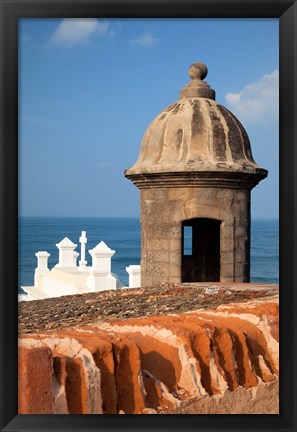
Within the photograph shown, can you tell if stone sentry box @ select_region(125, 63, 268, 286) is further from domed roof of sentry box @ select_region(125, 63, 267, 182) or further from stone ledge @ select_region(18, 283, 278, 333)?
stone ledge @ select_region(18, 283, 278, 333)

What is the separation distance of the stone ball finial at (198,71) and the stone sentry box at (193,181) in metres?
0.01

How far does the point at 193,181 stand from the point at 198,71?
1.70m

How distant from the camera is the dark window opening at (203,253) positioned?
10.1 metres

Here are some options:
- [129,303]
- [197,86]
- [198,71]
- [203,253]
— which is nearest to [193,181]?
[197,86]

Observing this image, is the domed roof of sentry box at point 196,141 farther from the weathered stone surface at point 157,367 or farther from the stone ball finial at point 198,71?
the weathered stone surface at point 157,367

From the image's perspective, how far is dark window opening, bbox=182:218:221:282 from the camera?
400 inches

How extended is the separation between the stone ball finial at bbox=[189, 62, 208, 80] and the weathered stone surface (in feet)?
16.0

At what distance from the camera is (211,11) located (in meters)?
3.41

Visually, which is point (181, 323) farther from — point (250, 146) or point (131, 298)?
point (250, 146)

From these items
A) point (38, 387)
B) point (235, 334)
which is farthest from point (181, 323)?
point (38, 387)

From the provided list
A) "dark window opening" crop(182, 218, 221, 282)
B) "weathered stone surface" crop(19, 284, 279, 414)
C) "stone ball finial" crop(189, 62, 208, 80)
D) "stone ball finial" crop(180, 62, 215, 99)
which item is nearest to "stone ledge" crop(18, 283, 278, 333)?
"weathered stone surface" crop(19, 284, 279, 414)

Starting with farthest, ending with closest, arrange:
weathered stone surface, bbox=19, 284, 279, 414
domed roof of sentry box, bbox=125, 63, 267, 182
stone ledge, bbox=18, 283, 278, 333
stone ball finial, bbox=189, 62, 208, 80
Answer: stone ball finial, bbox=189, 62, 208, 80 < domed roof of sentry box, bbox=125, 63, 267, 182 < stone ledge, bbox=18, 283, 278, 333 < weathered stone surface, bbox=19, 284, 279, 414

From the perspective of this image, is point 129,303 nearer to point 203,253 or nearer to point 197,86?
point 197,86

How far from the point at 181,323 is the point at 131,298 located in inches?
83.7
